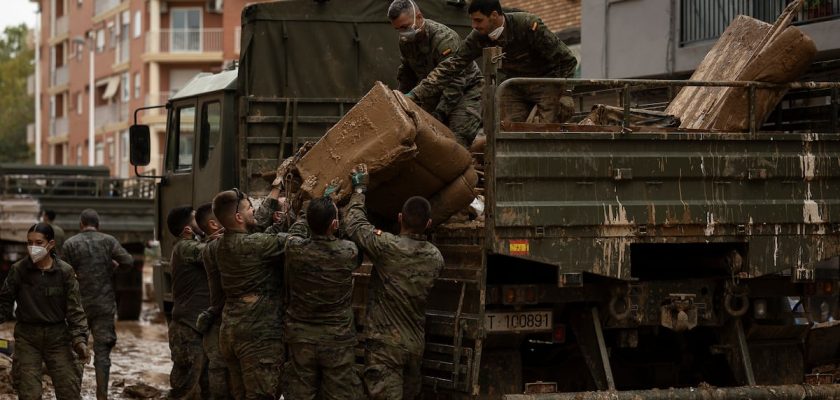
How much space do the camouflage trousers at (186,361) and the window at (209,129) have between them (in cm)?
208

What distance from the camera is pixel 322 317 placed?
8344 millimetres

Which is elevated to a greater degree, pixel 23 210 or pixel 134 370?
pixel 23 210

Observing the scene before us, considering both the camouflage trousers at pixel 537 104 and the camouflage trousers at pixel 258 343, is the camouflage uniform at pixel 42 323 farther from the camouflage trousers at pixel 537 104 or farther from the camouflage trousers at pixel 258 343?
the camouflage trousers at pixel 537 104

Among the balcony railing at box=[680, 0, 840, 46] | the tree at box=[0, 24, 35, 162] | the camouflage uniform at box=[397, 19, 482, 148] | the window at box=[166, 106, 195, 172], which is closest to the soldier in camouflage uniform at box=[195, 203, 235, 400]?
the camouflage uniform at box=[397, 19, 482, 148]

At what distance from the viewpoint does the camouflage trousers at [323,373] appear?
8.32 m

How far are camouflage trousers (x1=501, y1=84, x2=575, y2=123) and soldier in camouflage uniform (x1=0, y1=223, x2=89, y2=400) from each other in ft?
10.3

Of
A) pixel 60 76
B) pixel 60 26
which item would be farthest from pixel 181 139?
pixel 60 26

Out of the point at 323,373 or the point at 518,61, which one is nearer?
the point at 323,373

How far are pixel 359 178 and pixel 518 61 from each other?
1.95 metres

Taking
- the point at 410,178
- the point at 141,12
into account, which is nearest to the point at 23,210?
the point at 410,178

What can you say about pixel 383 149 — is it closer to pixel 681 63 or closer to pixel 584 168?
pixel 584 168

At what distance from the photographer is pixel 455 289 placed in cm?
855

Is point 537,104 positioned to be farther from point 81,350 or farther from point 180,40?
point 180,40

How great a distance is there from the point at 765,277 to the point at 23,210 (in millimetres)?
13112
